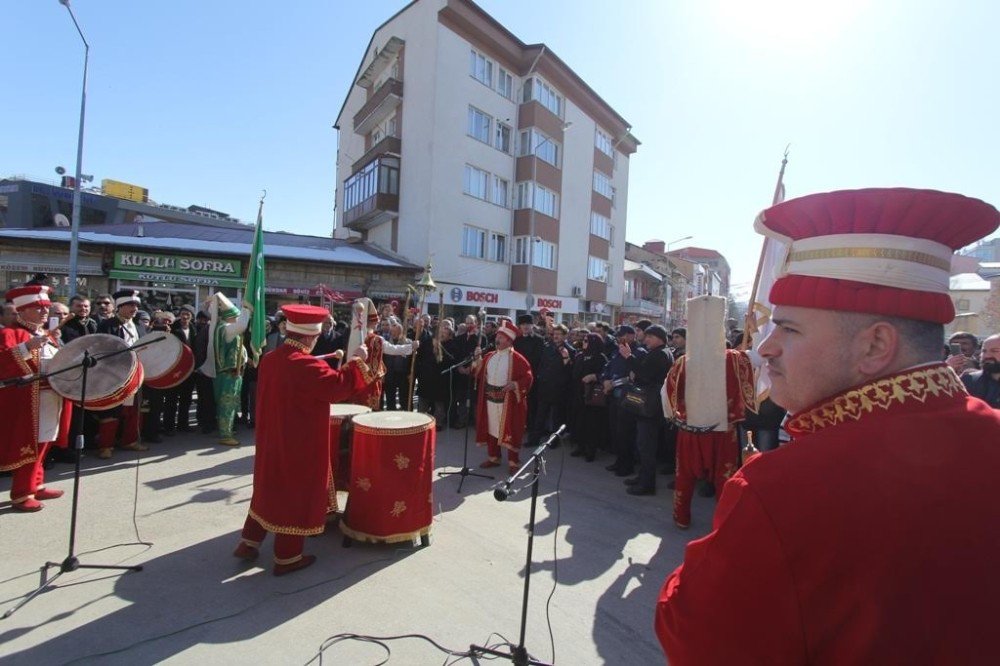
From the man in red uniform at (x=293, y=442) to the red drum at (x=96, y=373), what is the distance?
187 cm

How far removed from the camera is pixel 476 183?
24812mm

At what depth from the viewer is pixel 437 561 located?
4.25 meters

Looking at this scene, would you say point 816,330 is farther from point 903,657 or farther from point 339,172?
point 339,172

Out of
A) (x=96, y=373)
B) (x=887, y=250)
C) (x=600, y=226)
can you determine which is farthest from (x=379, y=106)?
(x=887, y=250)

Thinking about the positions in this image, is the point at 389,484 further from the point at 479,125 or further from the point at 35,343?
the point at 479,125

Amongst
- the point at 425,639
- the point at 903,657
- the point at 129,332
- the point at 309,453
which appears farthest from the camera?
the point at 129,332

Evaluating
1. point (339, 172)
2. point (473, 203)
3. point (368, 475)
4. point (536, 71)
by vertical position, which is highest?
point (536, 71)

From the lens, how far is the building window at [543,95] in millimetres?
26484

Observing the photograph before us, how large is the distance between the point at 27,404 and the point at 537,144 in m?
24.8

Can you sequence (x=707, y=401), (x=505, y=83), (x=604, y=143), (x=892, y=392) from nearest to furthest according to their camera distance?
(x=892, y=392)
(x=707, y=401)
(x=505, y=83)
(x=604, y=143)

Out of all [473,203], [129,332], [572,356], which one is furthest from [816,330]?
[473,203]

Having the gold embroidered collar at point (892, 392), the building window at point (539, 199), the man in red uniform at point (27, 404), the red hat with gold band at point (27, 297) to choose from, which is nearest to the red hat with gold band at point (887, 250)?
the gold embroidered collar at point (892, 392)

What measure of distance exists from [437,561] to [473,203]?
71.7 feet

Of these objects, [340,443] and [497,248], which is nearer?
[340,443]
